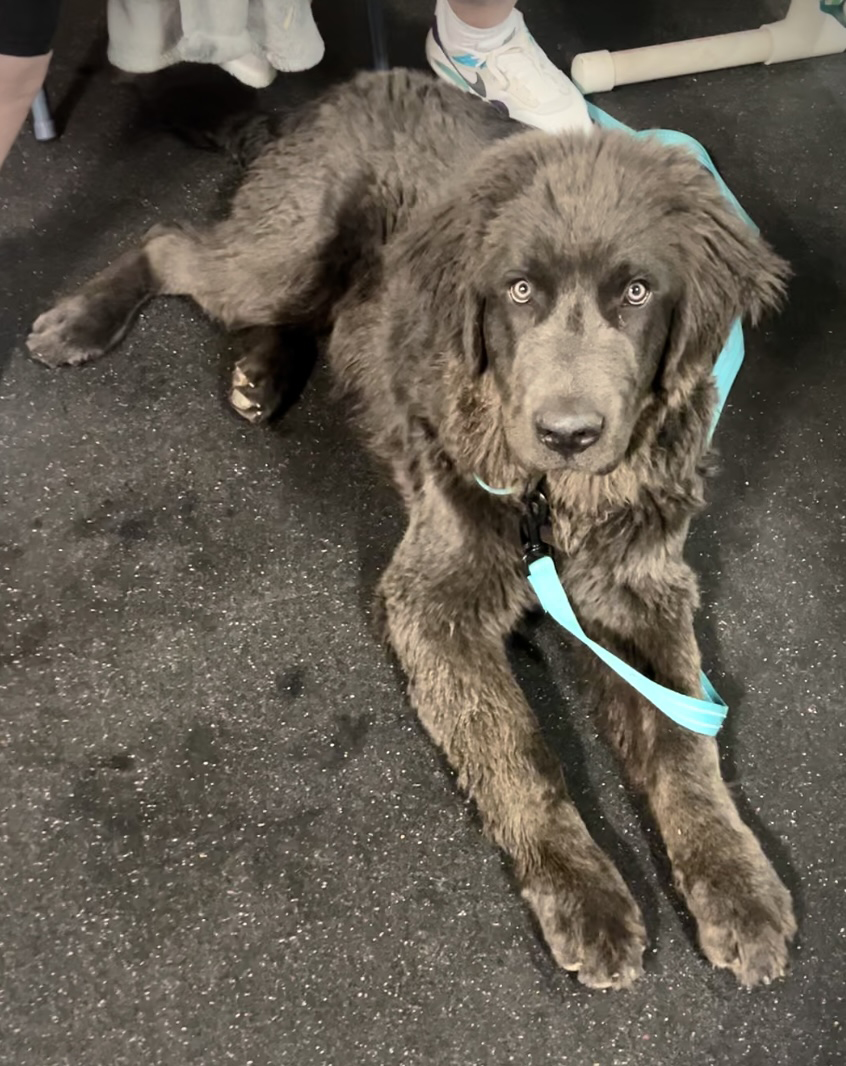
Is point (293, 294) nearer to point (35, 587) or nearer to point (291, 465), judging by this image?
point (291, 465)

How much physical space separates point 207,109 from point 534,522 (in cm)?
189

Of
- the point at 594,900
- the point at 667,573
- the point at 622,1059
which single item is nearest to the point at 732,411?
the point at 667,573

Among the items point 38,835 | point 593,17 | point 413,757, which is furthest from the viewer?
point 593,17

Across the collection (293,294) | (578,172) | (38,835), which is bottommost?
(38,835)

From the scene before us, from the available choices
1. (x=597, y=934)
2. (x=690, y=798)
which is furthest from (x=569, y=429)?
Result: (x=597, y=934)

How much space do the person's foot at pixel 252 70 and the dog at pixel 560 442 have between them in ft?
2.42

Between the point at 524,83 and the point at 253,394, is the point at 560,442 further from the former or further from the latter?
the point at 524,83

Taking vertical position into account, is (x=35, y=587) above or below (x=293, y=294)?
below

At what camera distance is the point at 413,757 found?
196 cm

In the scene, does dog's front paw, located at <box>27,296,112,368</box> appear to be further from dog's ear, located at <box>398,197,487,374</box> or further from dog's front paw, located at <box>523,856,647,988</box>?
dog's front paw, located at <box>523,856,647,988</box>

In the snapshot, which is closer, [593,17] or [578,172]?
[578,172]

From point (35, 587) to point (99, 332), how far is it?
0.75m

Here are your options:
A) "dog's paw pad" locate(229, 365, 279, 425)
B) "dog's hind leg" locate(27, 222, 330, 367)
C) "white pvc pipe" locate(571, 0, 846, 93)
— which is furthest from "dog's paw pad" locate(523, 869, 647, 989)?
"white pvc pipe" locate(571, 0, 846, 93)

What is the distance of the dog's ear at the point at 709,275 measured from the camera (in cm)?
170
